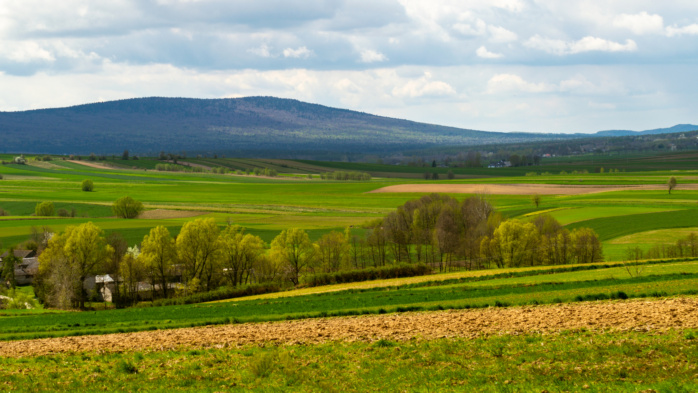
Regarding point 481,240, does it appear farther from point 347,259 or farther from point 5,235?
point 5,235

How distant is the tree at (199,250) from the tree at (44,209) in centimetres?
5653

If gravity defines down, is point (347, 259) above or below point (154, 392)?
below

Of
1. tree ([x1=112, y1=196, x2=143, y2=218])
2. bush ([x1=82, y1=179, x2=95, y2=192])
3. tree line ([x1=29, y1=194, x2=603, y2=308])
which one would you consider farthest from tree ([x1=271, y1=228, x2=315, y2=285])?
bush ([x1=82, y1=179, x2=95, y2=192])

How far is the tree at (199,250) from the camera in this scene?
6512 centimetres

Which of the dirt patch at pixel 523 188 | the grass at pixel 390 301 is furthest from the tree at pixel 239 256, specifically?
the dirt patch at pixel 523 188

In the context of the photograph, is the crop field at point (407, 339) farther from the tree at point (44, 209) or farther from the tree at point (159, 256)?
the tree at point (44, 209)

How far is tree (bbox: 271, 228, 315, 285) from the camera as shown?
68.9 meters

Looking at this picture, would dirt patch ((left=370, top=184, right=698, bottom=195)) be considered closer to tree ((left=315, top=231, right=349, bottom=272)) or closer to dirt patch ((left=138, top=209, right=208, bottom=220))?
dirt patch ((left=138, top=209, right=208, bottom=220))

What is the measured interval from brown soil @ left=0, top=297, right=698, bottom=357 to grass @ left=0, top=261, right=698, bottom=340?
2748mm

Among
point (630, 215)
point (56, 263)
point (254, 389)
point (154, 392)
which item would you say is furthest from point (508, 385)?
point (630, 215)

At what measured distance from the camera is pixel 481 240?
76062mm

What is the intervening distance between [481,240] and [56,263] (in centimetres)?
4355

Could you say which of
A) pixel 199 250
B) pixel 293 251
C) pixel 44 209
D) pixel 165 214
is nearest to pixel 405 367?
pixel 199 250

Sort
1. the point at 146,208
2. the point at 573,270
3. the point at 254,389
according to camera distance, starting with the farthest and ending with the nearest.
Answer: the point at 146,208 < the point at 573,270 < the point at 254,389
